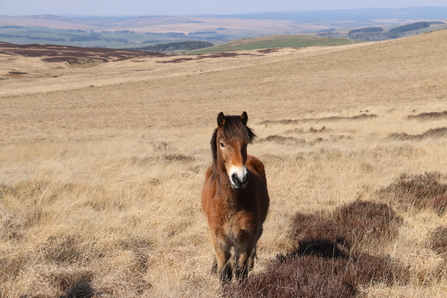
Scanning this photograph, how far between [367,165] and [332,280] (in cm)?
706

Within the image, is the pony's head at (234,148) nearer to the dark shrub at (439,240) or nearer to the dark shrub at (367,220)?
the dark shrub at (367,220)

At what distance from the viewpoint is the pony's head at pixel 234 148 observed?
3.93 metres

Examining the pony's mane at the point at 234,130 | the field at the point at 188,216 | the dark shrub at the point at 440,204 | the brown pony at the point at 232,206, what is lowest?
the field at the point at 188,216

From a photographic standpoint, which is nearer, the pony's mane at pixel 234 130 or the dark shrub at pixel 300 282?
the dark shrub at pixel 300 282

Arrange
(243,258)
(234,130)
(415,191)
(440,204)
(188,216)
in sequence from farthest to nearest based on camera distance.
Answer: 1. (415,191)
2. (188,216)
3. (440,204)
4. (243,258)
5. (234,130)

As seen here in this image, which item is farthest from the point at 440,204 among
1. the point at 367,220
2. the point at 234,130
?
the point at 234,130

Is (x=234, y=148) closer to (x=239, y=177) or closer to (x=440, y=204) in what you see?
(x=239, y=177)

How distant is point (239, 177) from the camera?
388 centimetres

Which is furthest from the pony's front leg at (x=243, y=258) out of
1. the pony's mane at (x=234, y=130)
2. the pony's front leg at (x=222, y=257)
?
the pony's mane at (x=234, y=130)

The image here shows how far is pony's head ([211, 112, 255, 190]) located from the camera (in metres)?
3.93

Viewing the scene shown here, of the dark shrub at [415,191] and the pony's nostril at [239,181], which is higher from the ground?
the pony's nostril at [239,181]

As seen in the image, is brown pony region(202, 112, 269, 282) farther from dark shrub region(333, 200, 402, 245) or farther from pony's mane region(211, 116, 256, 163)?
dark shrub region(333, 200, 402, 245)

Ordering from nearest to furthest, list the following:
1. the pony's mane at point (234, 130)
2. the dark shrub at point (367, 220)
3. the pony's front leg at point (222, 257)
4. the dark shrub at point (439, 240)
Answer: the pony's mane at point (234, 130) < the pony's front leg at point (222, 257) < the dark shrub at point (439, 240) < the dark shrub at point (367, 220)

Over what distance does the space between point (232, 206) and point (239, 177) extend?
2.11ft
